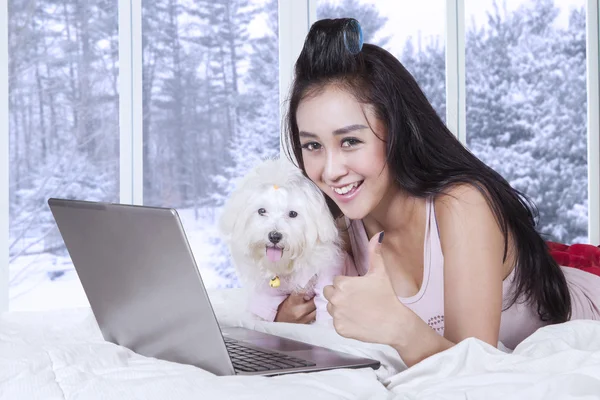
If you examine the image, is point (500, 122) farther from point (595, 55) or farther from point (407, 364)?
point (407, 364)

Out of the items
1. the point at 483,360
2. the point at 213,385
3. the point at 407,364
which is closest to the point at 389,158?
the point at 407,364

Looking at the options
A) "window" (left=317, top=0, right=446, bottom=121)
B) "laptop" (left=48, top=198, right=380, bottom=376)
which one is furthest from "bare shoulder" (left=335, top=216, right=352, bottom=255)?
"window" (left=317, top=0, right=446, bottom=121)

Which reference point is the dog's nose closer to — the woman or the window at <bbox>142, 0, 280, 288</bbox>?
the woman

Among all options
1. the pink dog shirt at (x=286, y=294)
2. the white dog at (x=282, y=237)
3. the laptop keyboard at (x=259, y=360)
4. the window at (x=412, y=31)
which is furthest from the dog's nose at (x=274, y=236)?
the window at (x=412, y=31)

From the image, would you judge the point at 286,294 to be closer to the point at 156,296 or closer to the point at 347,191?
the point at 347,191

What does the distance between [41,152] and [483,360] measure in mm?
3871

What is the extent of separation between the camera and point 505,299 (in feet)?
5.71

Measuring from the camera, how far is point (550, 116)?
5.31m

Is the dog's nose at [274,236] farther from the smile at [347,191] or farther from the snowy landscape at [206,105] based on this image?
the snowy landscape at [206,105]

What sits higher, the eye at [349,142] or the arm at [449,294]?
the eye at [349,142]

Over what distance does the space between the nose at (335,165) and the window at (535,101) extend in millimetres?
3804

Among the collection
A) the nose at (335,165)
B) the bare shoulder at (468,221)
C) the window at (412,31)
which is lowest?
the bare shoulder at (468,221)

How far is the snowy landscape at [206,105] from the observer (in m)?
4.40

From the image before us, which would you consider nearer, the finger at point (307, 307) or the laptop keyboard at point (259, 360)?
the laptop keyboard at point (259, 360)
